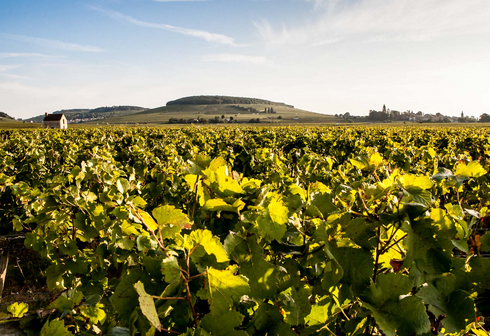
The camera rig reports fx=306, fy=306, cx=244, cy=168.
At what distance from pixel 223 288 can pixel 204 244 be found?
5.2 inches

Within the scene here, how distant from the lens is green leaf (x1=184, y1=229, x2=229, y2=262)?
862mm

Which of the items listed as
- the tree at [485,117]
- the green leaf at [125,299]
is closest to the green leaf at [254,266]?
the green leaf at [125,299]

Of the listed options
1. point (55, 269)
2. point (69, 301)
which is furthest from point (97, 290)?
point (69, 301)

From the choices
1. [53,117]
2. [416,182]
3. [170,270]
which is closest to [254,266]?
[170,270]

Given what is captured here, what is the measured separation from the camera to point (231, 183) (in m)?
1.10

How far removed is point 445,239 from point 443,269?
10 centimetres

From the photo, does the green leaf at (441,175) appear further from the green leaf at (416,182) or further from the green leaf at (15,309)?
the green leaf at (15,309)

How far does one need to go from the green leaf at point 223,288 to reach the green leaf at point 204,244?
0.05 meters

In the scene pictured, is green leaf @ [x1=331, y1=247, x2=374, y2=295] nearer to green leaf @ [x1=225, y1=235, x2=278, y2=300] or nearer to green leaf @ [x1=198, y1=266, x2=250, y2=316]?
green leaf @ [x1=225, y1=235, x2=278, y2=300]

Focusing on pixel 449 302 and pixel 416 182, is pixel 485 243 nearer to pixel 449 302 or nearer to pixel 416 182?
pixel 449 302

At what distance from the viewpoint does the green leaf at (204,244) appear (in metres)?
0.86

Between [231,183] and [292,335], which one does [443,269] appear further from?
[231,183]

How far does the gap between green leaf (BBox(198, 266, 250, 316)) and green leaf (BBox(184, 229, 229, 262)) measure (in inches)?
1.9

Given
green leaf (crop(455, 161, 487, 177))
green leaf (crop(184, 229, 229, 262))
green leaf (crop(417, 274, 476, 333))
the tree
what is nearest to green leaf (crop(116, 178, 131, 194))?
green leaf (crop(184, 229, 229, 262))
